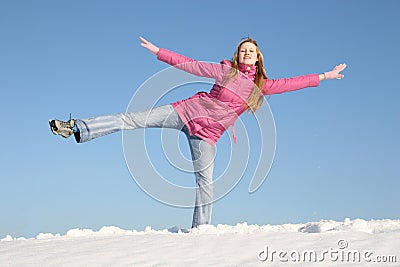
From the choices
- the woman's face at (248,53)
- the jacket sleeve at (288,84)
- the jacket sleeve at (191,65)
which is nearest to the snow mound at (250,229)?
the jacket sleeve at (288,84)

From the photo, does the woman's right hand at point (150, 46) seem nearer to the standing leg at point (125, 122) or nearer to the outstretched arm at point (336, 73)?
the standing leg at point (125, 122)

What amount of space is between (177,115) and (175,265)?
108 inches

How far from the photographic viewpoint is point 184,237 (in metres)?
5.09

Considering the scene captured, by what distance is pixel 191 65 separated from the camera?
628 centimetres

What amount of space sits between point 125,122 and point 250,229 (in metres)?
1.94

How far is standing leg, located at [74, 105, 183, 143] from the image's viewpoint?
5773 millimetres

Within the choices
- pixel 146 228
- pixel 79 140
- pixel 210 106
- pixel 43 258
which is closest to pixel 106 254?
pixel 43 258

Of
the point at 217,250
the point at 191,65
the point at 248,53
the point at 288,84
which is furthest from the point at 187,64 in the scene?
the point at 217,250

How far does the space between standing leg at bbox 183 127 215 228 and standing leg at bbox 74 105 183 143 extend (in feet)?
1.18

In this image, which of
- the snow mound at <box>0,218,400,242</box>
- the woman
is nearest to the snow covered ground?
the snow mound at <box>0,218,400,242</box>

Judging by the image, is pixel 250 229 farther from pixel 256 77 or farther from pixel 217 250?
pixel 256 77

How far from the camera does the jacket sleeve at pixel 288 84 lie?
6434 mm

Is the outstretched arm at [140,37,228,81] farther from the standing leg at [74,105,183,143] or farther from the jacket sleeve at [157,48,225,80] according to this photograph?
the standing leg at [74,105,183,143]

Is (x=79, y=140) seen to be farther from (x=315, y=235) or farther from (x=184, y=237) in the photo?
(x=315, y=235)
